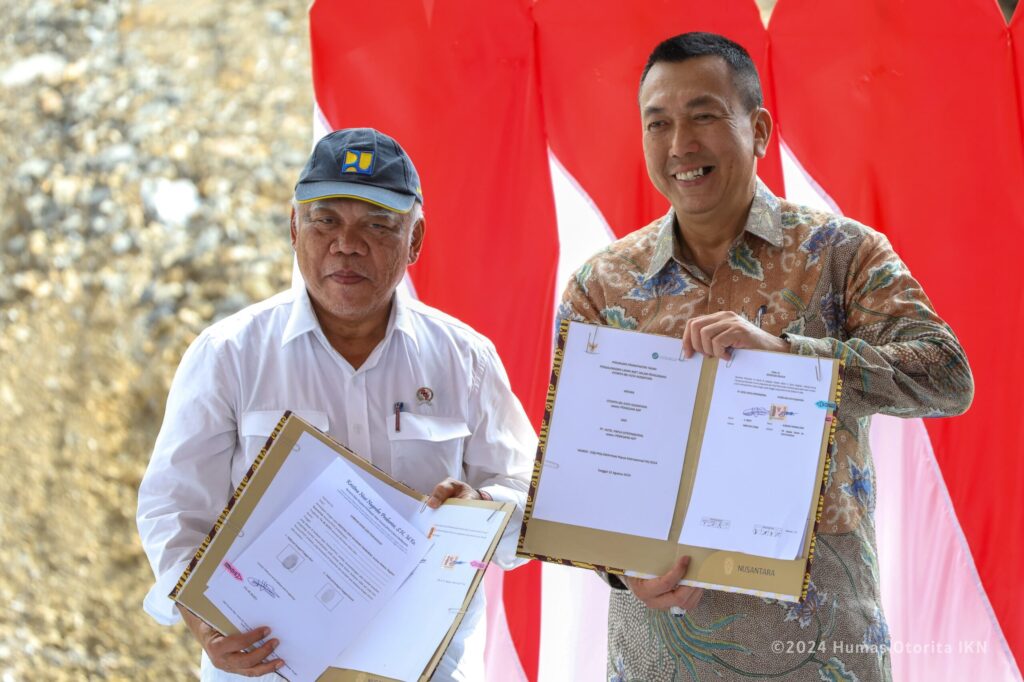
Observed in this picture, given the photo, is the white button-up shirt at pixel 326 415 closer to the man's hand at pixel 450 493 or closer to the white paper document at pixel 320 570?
the man's hand at pixel 450 493

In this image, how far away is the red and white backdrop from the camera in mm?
2373

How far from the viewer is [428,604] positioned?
1.57 m

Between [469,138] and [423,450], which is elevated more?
[469,138]

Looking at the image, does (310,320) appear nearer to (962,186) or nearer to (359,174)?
(359,174)

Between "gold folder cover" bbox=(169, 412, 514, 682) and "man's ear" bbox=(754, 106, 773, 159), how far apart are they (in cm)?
78

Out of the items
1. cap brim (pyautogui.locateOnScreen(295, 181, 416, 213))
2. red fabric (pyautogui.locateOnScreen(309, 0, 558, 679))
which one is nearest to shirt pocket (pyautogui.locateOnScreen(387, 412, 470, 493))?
cap brim (pyautogui.locateOnScreen(295, 181, 416, 213))

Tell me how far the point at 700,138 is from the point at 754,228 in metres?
0.18

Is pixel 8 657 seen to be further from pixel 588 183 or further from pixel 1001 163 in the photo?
pixel 1001 163

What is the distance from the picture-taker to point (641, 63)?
2461 mm

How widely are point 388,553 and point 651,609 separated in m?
0.47

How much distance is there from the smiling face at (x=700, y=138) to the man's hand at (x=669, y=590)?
609 millimetres

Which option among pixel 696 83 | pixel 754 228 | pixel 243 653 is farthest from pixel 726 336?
pixel 243 653

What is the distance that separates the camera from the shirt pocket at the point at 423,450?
1822mm

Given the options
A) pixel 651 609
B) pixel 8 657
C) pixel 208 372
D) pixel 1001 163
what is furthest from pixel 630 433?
pixel 8 657
